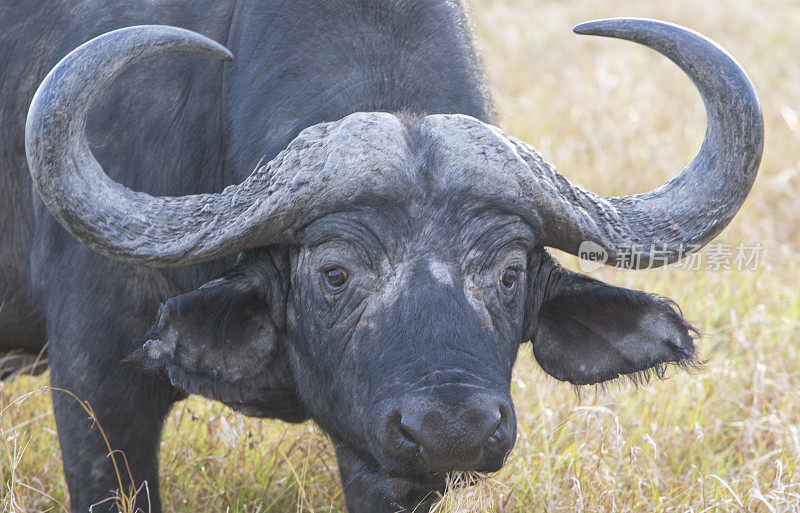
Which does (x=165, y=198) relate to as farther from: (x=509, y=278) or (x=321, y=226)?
(x=509, y=278)

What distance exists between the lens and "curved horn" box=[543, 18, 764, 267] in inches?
118

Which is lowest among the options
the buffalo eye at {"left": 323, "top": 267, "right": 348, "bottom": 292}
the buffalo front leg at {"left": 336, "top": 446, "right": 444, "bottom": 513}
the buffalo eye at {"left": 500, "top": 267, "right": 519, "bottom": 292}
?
the buffalo front leg at {"left": 336, "top": 446, "right": 444, "bottom": 513}

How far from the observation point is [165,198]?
2965mm

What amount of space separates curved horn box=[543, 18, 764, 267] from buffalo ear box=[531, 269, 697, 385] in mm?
189

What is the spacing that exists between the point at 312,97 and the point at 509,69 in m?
7.18

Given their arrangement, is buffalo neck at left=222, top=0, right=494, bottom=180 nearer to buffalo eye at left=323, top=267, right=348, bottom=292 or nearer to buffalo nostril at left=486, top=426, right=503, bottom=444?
buffalo eye at left=323, top=267, right=348, bottom=292

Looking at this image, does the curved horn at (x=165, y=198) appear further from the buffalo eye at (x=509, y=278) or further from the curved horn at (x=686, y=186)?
the curved horn at (x=686, y=186)

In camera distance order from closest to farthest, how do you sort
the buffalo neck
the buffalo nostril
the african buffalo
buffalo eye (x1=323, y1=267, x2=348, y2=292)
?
the buffalo nostril, the african buffalo, buffalo eye (x1=323, y1=267, x2=348, y2=292), the buffalo neck

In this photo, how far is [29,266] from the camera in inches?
148

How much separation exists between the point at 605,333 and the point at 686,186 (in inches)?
22.1

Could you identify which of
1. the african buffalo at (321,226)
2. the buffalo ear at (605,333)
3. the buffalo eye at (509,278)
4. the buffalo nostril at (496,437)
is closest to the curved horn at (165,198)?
the african buffalo at (321,226)

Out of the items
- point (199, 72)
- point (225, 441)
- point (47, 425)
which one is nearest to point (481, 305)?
point (199, 72)

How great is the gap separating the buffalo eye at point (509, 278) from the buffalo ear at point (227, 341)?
693 mm

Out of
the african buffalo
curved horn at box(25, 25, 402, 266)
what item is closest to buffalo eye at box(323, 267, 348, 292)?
the african buffalo
